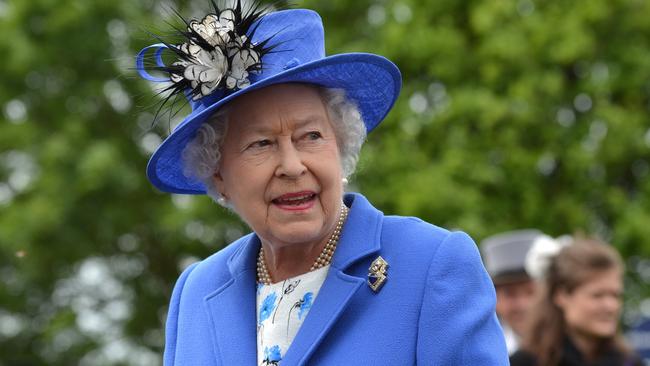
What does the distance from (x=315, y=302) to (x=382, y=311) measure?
0.62 feet

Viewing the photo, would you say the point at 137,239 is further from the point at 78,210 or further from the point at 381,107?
the point at 381,107

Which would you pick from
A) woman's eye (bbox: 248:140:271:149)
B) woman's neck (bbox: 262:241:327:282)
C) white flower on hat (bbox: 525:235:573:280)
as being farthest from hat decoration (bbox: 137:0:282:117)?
white flower on hat (bbox: 525:235:573:280)

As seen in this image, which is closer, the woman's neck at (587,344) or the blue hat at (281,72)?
the blue hat at (281,72)

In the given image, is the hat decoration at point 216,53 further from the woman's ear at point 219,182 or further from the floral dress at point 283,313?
the floral dress at point 283,313

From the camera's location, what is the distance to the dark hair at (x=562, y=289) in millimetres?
5344

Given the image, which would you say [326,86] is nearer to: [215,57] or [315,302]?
[215,57]

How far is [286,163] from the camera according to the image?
10.00ft

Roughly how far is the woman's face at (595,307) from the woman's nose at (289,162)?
8.64ft

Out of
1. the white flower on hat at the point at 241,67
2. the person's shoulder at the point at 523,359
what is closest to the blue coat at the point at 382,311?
the white flower on hat at the point at 241,67

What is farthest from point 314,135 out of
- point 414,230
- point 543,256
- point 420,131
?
point 420,131

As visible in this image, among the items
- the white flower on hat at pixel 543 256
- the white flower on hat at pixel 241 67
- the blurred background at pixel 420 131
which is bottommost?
Answer: the white flower on hat at pixel 543 256

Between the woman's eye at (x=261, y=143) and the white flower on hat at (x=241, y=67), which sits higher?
the white flower on hat at (x=241, y=67)

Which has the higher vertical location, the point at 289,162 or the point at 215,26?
the point at 215,26

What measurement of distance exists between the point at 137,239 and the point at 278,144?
14.3 meters
